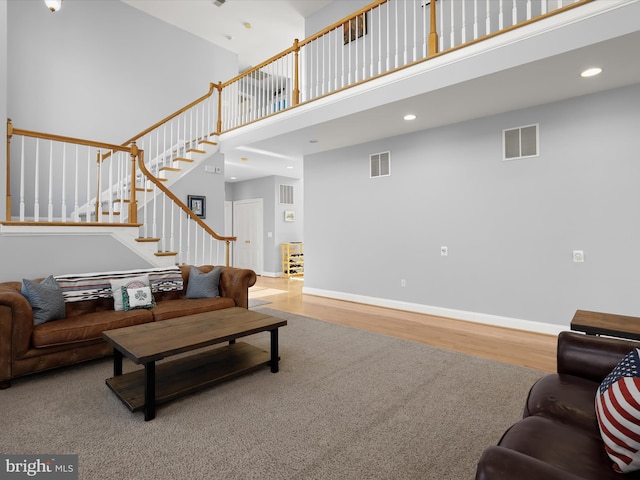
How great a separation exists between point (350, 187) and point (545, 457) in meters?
5.02

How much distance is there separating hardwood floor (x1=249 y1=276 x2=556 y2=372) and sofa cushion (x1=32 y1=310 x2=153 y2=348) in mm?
2393

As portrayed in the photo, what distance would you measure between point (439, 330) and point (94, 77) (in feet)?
22.8

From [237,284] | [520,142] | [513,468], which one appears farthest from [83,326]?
[520,142]

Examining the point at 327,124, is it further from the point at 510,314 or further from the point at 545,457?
the point at 545,457

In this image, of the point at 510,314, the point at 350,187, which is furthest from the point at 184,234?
the point at 510,314

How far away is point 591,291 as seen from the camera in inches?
144

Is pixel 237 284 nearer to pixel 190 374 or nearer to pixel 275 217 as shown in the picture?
pixel 190 374

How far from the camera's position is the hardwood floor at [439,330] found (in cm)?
329

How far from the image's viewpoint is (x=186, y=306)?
357 cm

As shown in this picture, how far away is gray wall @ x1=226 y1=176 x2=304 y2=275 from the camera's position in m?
9.05

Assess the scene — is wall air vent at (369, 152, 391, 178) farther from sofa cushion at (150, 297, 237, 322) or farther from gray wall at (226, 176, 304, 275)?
gray wall at (226, 176, 304, 275)

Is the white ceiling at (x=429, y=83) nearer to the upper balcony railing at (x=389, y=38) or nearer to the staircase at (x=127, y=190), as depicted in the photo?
the upper balcony railing at (x=389, y=38)

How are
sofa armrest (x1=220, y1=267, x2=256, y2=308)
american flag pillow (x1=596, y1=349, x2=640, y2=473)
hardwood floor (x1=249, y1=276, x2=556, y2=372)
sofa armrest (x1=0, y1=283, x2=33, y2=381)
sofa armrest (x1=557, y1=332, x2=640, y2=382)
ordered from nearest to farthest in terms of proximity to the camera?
american flag pillow (x1=596, y1=349, x2=640, y2=473) < sofa armrest (x1=557, y1=332, x2=640, y2=382) < sofa armrest (x1=0, y1=283, x2=33, y2=381) < hardwood floor (x1=249, y1=276, x2=556, y2=372) < sofa armrest (x1=220, y1=267, x2=256, y2=308)

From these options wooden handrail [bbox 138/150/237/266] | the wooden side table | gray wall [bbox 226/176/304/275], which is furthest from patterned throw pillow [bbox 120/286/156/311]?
gray wall [bbox 226/176/304/275]
